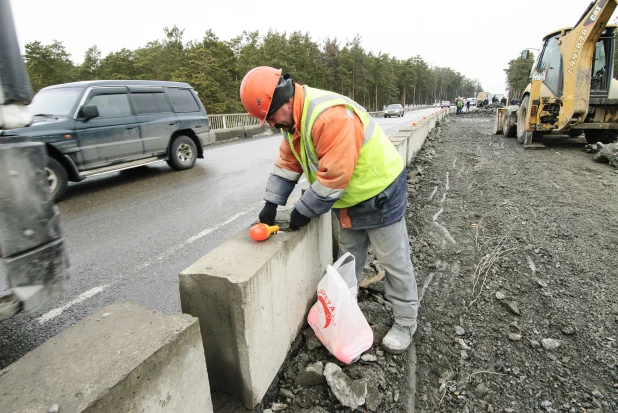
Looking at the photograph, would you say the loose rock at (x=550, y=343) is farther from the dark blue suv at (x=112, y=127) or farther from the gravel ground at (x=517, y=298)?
the dark blue suv at (x=112, y=127)

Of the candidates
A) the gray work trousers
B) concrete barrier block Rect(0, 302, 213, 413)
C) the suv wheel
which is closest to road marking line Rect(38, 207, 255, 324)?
concrete barrier block Rect(0, 302, 213, 413)

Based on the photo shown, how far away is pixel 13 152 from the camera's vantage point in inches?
52.4

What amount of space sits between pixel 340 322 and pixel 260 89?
1.49 meters

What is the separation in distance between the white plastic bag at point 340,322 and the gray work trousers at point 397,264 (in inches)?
13.4

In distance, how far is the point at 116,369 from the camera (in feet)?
3.99

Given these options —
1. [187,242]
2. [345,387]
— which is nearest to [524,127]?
[187,242]

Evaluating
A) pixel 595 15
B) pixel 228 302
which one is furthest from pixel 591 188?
pixel 228 302

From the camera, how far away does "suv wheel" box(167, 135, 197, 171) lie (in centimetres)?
830

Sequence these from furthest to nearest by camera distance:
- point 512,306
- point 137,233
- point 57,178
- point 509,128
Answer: point 509,128 < point 57,178 < point 137,233 < point 512,306

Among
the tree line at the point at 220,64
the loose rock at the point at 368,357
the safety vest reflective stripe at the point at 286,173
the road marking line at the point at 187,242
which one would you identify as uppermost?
the tree line at the point at 220,64

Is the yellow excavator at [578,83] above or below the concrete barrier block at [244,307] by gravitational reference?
above

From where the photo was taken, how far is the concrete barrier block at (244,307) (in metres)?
1.72

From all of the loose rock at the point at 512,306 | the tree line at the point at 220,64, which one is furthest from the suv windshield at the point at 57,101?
the tree line at the point at 220,64

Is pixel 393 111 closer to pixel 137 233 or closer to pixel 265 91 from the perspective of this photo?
pixel 137 233
